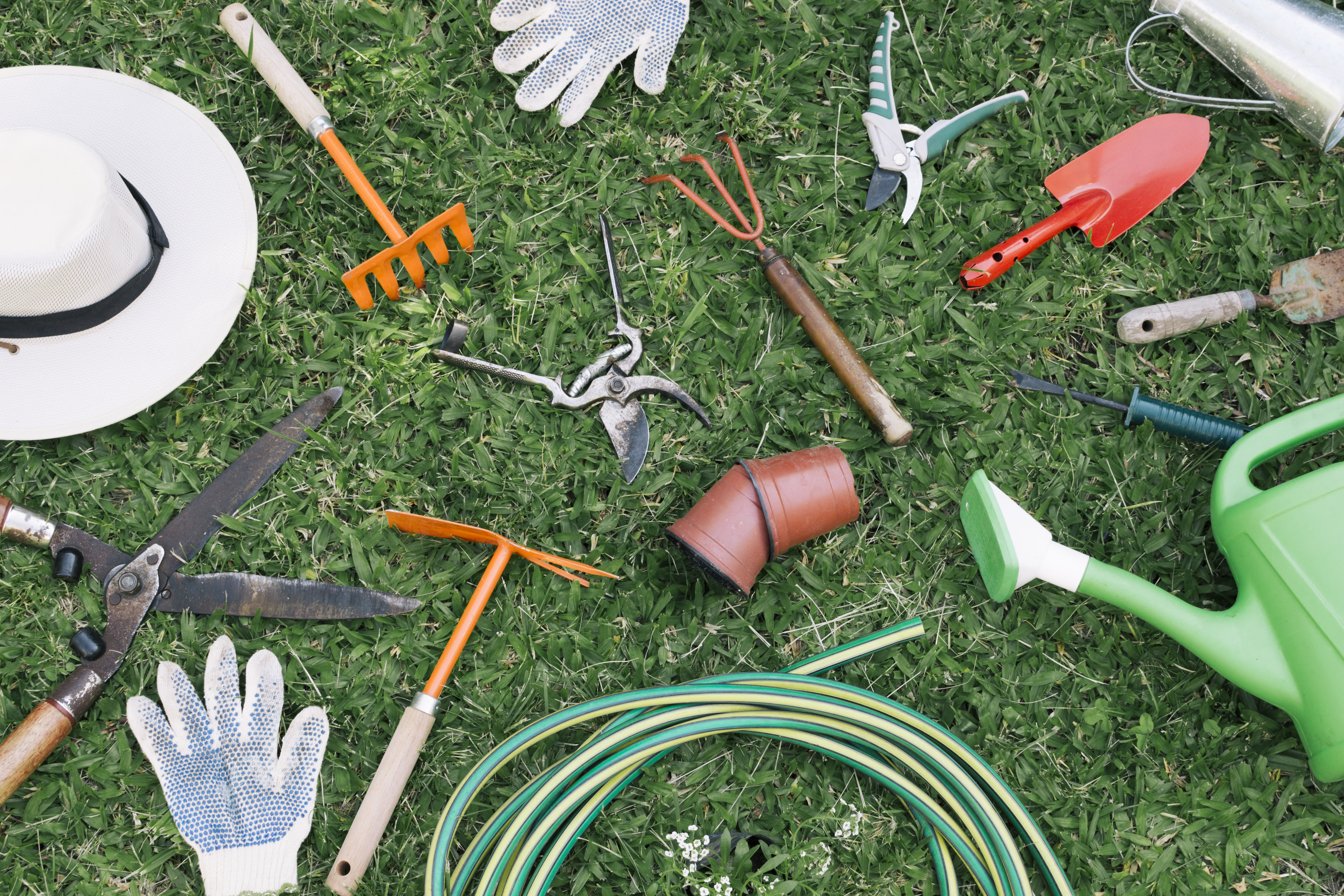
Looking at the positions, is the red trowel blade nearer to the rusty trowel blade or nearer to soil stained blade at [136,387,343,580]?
the rusty trowel blade

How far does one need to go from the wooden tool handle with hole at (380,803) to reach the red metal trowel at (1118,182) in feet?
6.09

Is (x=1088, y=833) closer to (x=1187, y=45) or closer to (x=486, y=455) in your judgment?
(x=486, y=455)

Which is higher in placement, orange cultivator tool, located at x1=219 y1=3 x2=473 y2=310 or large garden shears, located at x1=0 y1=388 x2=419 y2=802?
orange cultivator tool, located at x1=219 y1=3 x2=473 y2=310

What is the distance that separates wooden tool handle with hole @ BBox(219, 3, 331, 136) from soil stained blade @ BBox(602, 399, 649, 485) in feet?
3.59

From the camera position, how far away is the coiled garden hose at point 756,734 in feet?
6.69

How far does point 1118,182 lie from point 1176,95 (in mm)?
389

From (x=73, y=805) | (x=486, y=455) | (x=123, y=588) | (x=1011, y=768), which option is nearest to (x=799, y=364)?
(x=486, y=455)

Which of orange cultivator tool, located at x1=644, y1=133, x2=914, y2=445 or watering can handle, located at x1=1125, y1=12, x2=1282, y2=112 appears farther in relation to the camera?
watering can handle, located at x1=1125, y1=12, x2=1282, y2=112

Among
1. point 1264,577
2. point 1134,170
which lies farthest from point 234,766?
point 1134,170

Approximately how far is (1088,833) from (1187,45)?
89.3 inches

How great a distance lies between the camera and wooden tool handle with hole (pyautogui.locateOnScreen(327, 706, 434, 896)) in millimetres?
2051

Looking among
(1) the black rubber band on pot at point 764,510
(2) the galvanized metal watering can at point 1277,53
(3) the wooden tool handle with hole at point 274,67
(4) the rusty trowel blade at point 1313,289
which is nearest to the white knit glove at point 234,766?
(1) the black rubber band on pot at point 764,510

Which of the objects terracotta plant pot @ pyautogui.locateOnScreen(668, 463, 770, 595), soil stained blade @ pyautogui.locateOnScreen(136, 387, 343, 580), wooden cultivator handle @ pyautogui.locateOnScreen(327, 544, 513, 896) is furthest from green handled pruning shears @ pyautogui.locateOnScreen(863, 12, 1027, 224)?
soil stained blade @ pyautogui.locateOnScreen(136, 387, 343, 580)

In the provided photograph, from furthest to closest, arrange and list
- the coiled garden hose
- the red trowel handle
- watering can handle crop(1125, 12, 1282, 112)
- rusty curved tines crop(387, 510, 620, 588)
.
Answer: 1. watering can handle crop(1125, 12, 1282, 112)
2. the red trowel handle
3. rusty curved tines crop(387, 510, 620, 588)
4. the coiled garden hose
